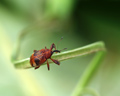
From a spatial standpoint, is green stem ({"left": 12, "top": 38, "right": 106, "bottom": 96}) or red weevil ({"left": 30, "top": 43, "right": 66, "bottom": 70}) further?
red weevil ({"left": 30, "top": 43, "right": 66, "bottom": 70})

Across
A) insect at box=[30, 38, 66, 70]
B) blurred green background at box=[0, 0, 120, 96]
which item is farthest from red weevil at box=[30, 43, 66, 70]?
blurred green background at box=[0, 0, 120, 96]

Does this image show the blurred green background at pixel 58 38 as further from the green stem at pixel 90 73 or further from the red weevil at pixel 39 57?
the red weevil at pixel 39 57

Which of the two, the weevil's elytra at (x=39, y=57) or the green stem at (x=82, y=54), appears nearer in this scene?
the green stem at (x=82, y=54)

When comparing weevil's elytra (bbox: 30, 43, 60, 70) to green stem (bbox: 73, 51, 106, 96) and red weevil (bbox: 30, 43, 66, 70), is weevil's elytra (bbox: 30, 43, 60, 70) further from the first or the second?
green stem (bbox: 73, 51, 106, 96)

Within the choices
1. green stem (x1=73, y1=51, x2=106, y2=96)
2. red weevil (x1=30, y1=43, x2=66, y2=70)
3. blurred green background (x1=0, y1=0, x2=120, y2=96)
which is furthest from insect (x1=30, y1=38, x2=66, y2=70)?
blurred green background (x1=0, y1=0, x2=120, y2=96)

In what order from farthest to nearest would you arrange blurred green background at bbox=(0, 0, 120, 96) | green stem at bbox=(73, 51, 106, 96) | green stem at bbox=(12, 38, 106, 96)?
blurred green background at bbox=(0, 0, 120, 96)
green stem at bbox=(73, 51, 106, 96)
green stem at bbox=(12, 38, 106, 96)

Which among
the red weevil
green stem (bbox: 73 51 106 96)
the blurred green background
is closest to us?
the red weevil

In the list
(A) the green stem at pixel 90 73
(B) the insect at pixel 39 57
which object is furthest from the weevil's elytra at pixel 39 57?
(A) the green stem at pixel 90 73

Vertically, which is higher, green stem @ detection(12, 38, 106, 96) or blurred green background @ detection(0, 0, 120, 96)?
blurred green background @ detection(0, 0, 120, 96)

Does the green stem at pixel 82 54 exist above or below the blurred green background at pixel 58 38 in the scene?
below

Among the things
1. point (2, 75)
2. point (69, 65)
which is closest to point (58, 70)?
point (69, 65)
